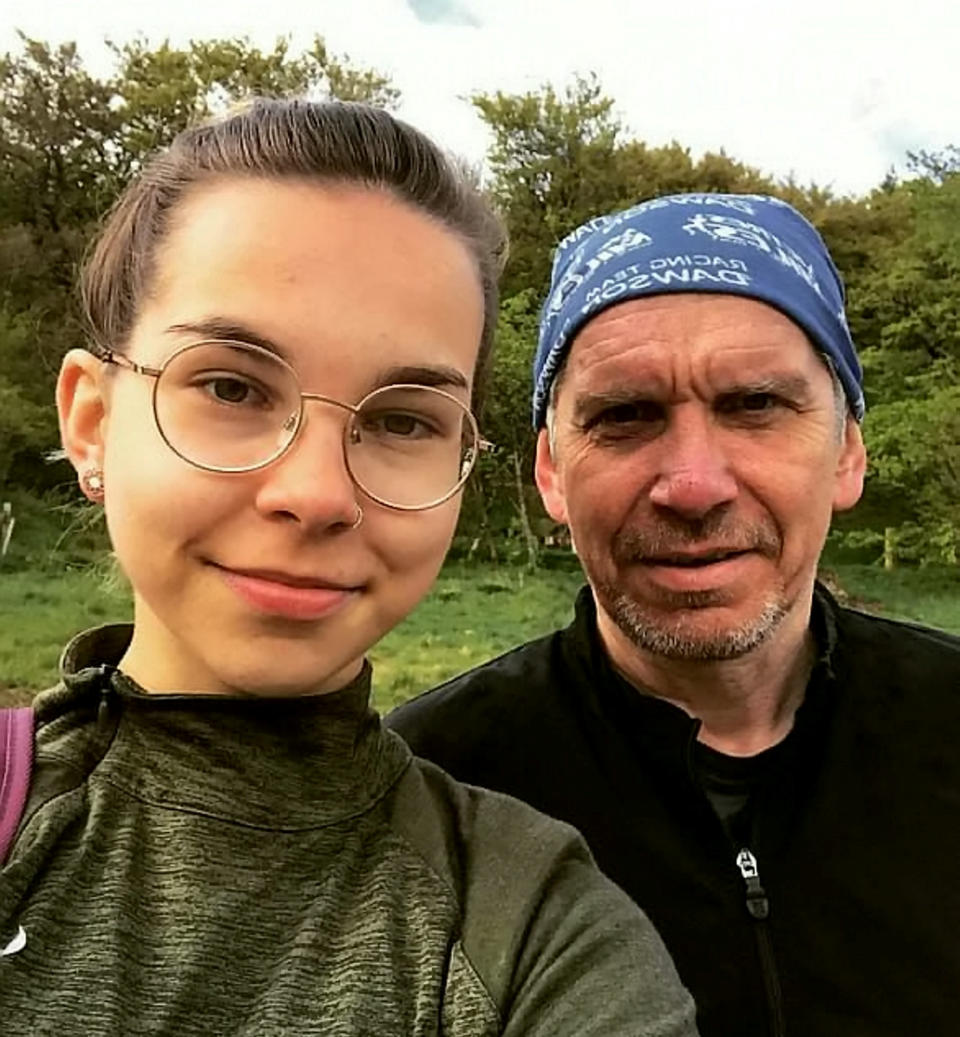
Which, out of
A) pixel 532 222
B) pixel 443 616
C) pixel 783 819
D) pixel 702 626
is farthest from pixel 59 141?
pixel 783 819

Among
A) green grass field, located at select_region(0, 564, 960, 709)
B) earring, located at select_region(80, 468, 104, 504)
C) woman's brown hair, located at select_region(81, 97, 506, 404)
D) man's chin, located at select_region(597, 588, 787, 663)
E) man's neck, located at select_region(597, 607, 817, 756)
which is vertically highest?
woman's brown hair, located at select_region(81, 97, 506, 404)

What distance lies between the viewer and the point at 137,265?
786 millimetres

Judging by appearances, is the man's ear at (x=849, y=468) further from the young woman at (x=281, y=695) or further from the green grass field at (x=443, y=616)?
the green grass field at (x=443, y=616)

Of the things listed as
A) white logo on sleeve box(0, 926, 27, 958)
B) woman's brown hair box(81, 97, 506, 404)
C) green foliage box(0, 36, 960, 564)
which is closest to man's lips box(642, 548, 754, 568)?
woman's brown hair box(81, 97, 506, 404)

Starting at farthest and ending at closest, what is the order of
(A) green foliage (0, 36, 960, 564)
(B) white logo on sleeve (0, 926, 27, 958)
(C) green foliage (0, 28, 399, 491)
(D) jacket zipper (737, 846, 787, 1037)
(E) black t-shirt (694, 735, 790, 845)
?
1. (A) green foliage (0, 36, 960, 564)
2. (C) green foliage (0, 28, 399, 491)
3. (E) black t-shirt (694, 735, 790, 845)
4. (D) jacket zipper (737, 846, 787, 1037)
5. (B) white logo on sleeve (0, 926, 27, 958)

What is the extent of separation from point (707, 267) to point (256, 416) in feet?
2.28

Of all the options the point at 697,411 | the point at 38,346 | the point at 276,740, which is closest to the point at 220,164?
the point at 276,740

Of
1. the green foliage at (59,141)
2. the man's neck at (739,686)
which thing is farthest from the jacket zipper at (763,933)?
the green foliage at (59,141)

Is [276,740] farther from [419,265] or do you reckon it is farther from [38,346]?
[38,346]

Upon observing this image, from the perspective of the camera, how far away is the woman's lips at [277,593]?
696mm

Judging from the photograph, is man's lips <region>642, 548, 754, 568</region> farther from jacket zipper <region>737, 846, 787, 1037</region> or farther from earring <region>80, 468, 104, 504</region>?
earring <region>80, 468, 104, 504</region>

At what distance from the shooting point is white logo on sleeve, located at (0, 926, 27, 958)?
64 cm

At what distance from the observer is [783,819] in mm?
1179

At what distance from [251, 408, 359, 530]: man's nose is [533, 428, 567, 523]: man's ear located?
69 centimetres
